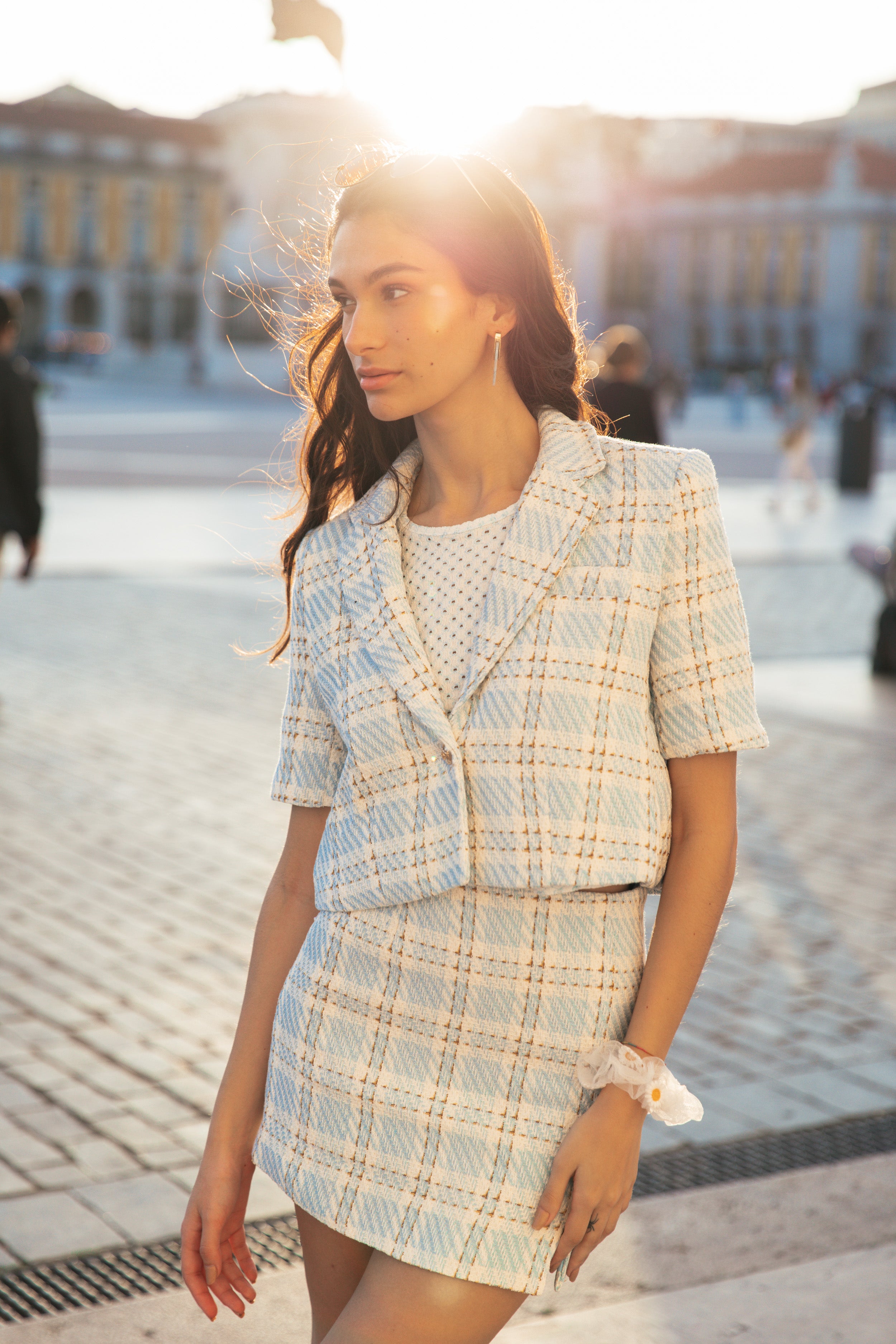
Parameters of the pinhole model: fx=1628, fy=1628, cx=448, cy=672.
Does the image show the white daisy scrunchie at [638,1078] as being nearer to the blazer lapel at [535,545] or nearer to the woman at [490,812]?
the woman at [490,812]

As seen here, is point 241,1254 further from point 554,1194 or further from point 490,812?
point 490,812

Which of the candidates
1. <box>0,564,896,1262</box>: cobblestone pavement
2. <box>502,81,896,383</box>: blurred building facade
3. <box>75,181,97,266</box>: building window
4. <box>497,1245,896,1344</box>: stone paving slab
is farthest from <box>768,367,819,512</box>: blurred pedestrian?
<box>75,181,97,266</box>: building window

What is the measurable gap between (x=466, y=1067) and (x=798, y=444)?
19049 mm

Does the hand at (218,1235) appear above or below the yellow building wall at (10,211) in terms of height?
below

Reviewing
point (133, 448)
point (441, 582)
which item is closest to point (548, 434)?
point (441, 582)

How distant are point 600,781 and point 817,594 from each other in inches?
436

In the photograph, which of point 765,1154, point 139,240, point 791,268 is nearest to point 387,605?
point 765,1154

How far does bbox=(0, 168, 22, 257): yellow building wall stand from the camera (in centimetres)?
8362

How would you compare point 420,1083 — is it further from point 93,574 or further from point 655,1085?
point 93,574

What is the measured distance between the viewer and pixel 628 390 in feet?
30.3

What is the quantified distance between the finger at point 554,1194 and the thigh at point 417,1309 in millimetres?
83

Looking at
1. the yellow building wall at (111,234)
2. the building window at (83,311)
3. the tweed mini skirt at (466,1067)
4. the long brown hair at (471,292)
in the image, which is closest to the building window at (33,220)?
the building window at (83,311)

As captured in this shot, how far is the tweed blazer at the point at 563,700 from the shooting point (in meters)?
1.55

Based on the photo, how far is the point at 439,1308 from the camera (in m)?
1.53
